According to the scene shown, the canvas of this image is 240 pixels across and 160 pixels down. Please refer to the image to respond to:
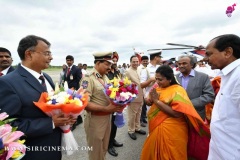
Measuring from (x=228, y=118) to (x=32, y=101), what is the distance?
197cm

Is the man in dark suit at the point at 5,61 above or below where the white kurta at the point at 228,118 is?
above

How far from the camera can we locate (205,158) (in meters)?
2.68

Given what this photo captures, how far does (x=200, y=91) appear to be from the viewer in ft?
10.5

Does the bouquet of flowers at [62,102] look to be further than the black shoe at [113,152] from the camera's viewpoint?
No

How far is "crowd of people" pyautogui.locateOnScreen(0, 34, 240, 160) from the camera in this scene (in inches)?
70.2

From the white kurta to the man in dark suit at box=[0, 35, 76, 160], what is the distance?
158 centimetres

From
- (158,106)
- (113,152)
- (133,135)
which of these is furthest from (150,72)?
(158,106)

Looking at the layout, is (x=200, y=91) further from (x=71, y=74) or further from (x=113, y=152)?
(x=71, y=74)

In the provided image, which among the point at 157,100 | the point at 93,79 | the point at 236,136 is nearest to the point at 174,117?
the point at 157,100

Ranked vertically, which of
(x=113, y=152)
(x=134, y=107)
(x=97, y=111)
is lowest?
(x=113, y=152)

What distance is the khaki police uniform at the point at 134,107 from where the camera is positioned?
5055 millimetres

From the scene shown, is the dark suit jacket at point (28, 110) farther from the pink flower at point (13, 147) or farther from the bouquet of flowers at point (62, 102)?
the pink flower at point (13, 147)

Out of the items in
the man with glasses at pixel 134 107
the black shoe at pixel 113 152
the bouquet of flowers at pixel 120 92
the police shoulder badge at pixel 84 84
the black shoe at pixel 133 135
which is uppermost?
the police shoulder badge at pixel 84 84

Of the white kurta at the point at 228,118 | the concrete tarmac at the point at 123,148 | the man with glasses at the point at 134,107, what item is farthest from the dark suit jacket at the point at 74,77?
the white kurta at the point at 228,118
